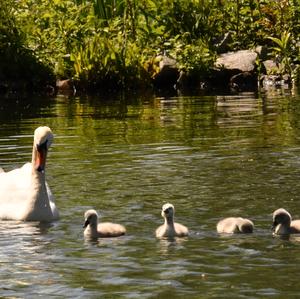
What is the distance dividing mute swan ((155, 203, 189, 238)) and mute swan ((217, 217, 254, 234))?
0.37 metres

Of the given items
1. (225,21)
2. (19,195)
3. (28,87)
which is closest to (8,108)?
(28,87)

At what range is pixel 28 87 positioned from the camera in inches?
1283

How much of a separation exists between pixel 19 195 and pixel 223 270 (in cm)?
403

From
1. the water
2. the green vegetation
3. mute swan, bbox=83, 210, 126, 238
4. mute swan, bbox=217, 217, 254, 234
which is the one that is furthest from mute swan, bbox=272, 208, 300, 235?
the green vegetation

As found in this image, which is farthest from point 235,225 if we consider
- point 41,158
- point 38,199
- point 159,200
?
point 41,158

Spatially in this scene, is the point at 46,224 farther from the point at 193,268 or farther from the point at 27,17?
the point at 27,17

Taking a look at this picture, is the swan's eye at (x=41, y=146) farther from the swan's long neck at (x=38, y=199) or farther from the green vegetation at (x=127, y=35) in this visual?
the green vegetation at (x=127, y=35)

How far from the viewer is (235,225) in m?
12.1

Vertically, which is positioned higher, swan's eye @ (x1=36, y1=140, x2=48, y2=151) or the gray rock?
the gray rock

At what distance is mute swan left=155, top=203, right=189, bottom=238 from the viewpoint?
1212cm

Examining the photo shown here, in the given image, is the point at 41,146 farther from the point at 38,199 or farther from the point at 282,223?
the point at 282,223

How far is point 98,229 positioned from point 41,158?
174cm

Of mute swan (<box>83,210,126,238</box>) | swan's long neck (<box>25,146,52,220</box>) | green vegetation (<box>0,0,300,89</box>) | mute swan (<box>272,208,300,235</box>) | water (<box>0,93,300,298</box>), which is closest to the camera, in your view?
water (<box>0,93,300,298</box>)

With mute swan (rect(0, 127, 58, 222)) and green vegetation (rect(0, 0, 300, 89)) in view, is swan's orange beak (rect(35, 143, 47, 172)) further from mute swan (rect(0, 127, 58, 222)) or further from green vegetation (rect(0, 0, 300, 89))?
green vegetation (rect(0, 0, 300, 89))
